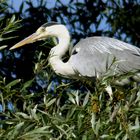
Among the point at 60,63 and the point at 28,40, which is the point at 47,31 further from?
the point at 60,63

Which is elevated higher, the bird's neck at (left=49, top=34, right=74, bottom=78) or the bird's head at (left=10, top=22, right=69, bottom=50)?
the bird's head at (left=10, top=22, right=69, bottom=50)

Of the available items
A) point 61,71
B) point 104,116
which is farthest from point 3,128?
point 61,71

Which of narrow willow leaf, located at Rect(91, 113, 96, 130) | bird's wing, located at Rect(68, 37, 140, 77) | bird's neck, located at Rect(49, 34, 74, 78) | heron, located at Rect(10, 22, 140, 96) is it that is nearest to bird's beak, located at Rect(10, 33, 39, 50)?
heron, located at Rect(10, 22, 140, 96)

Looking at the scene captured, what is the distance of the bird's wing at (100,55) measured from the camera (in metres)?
5.35

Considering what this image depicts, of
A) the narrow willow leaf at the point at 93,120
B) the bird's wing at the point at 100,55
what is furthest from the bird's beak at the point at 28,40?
the narrow willow leaf at the point at 93,120

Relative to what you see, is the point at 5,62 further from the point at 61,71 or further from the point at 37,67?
the point at 37,67

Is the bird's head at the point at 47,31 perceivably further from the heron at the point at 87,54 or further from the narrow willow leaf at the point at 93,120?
the narrow willow leaf at the point at 93,120

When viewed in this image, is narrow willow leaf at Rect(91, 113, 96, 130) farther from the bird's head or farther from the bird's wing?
the bird's head

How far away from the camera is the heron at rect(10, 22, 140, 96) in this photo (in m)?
5.36

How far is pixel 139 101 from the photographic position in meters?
3.70

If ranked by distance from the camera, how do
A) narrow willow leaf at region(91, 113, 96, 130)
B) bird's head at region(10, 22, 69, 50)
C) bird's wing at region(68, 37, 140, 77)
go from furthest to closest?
bird's head at region(10, 22, 69, 50) → bird's wing at region(68, 37, 140, 77) → narrow willow leaf at region(91, 113, 96, 130)

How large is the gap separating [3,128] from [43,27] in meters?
2.22

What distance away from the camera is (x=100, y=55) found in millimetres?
5484

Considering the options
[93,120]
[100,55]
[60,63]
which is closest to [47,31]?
[60,63]
